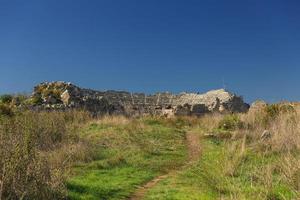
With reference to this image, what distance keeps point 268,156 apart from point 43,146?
7.93m

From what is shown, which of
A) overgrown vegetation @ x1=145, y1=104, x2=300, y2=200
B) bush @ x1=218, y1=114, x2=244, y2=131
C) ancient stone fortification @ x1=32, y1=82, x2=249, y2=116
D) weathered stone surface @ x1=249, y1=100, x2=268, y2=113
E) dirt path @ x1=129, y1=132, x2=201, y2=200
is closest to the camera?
overgrown vegetation @ x1=145, y1=104, x2=300, y2=200

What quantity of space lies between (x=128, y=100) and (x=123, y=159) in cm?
4168

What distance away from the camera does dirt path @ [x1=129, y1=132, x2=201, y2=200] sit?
1362 centimetres

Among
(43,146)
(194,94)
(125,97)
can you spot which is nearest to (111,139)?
(43,146)

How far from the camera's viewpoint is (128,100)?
60.3m

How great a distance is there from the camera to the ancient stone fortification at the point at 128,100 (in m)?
43.9

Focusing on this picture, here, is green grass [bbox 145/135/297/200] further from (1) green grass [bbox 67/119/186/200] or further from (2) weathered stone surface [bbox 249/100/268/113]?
(2) weathered stone surface [bbox 249/100/268/113]

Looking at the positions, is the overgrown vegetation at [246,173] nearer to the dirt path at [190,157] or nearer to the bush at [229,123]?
the dirt path at [190,157]

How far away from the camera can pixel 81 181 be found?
576 inches

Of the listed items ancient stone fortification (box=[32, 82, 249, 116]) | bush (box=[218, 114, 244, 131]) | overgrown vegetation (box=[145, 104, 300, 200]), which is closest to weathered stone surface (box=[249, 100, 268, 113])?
bush (box=[218, 114, 244, 131])

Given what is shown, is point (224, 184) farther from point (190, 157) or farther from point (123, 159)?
point (190, 157)

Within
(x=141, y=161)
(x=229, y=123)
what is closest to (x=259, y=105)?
(x=229, y=123)

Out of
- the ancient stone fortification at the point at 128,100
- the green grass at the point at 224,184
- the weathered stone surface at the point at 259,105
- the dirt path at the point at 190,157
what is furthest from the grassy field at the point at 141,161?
the ancient stone fortification at the point at 128,100

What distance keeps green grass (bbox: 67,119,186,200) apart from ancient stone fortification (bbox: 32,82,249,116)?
1346 cm
